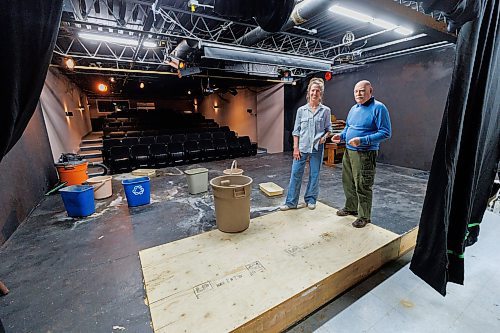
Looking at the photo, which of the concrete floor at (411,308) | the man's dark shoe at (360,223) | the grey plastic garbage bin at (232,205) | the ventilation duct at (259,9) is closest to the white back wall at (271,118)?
the man's dark shoe at (360,223)

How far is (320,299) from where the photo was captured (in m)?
1.57

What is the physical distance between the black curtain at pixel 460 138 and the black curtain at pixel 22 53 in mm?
1770

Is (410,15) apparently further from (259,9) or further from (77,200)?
(77,200)

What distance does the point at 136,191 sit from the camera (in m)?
3.00

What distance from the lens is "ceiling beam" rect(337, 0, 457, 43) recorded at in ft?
4.17

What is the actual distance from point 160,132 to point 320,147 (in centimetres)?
658

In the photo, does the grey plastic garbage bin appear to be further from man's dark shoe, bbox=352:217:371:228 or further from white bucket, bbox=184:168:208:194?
white bucket, bbox=184:168:208:194

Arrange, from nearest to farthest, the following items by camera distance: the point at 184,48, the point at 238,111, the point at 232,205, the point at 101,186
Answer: the point at 232,205 < the point at 101,186 < the point at 184,48 < the point at 238,111

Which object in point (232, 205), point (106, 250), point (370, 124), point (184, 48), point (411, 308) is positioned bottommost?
point (411, 308)

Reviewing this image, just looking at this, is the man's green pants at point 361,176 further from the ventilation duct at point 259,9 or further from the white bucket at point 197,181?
the white bucket at point 197,181

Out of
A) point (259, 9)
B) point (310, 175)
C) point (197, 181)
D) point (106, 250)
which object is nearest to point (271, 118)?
point (197, 181)

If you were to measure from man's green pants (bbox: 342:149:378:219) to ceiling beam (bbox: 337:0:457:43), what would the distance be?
3.27 ft

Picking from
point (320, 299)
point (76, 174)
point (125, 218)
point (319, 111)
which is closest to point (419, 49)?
point (319, 111)

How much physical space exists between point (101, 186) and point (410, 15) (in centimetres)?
394
